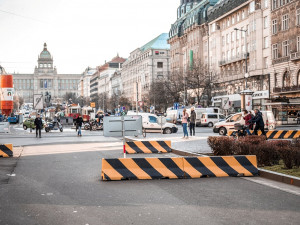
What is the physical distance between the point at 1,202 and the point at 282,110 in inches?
1809

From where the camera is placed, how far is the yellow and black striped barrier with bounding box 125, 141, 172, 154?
66.2ft

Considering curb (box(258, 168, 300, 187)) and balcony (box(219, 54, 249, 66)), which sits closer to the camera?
curb (box(258, 168, 300, 187))

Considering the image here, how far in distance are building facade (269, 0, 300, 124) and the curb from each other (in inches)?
1582

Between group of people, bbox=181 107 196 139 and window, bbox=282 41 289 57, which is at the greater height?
window, bbox=282 41 289 57

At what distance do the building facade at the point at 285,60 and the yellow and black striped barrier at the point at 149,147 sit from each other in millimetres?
33257

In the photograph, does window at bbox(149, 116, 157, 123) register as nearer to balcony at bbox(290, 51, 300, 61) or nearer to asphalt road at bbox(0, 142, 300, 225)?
balcony at bbox(290, 51, 300, 61)

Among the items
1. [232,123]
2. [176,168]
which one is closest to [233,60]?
[232,123]

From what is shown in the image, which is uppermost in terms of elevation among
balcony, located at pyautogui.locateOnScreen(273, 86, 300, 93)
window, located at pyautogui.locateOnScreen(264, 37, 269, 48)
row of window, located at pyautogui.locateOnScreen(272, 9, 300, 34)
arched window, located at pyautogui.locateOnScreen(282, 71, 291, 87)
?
row of window, located at pyautogui.locateOnScreen(272, 9, 300, 34)

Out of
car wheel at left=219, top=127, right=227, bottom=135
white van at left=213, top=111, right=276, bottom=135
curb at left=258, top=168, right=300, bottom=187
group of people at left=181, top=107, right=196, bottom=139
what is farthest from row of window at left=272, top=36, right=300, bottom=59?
curb at left=258, top=168, right=300, bottom=187

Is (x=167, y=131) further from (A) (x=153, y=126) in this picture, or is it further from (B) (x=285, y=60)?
(B) (x=285, y=60)

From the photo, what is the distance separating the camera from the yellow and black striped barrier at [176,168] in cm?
1170

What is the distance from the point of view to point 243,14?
70812mm

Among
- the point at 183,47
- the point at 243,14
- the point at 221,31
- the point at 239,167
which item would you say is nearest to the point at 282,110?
the point at 243,14

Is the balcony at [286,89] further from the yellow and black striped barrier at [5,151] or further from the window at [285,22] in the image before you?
the yellow and black striped barrier at [5,151]
